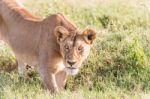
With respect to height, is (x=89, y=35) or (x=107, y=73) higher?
(x=89, y=35)

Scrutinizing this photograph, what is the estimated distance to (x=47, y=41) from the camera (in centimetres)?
621

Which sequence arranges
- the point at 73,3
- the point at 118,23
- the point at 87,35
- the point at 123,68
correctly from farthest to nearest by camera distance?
the point at 73,3
the point at 118,23
the point at 123,68
the point at 87,35

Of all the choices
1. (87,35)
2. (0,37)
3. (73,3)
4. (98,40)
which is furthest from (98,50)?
(73,3)

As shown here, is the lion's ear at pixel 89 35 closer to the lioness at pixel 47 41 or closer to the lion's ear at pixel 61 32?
the lioness at pixel 47 41

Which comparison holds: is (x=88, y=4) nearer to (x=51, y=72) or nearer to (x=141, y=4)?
(x=141, y=4)

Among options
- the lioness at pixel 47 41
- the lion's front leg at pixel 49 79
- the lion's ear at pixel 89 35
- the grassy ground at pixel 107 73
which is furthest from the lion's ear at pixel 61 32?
A: the grassy ground at pixel 107 73

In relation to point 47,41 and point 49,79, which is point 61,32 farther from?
point 49,79

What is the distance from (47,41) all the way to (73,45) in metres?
0.52

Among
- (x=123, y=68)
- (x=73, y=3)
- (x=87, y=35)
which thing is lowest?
(x=123, y=68)

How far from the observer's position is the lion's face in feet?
19.0

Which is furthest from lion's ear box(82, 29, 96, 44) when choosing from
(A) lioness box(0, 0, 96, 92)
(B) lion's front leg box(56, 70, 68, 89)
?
(B) lion's front leg box(56, 70, 68, 89)

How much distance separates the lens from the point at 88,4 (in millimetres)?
11344

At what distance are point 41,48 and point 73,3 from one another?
200 inches

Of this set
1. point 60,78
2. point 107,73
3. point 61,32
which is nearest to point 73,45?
point 61,32
